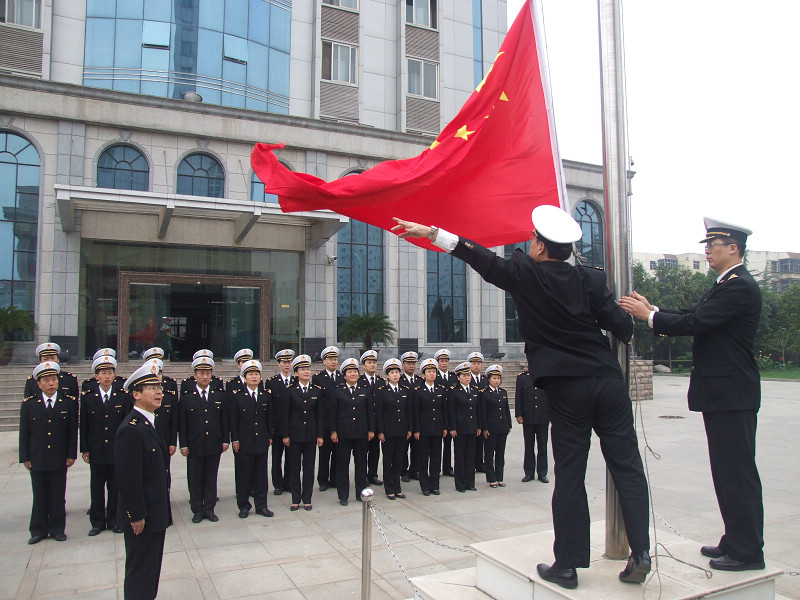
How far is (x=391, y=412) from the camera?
8039mm

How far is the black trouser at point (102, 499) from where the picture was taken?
6.34 metres

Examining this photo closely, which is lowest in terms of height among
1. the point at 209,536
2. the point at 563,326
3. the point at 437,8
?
the point at 209,536

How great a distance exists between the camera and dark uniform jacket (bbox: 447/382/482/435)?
831cm

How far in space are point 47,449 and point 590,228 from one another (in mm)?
23355

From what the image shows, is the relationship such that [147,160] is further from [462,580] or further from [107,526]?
[462,580]

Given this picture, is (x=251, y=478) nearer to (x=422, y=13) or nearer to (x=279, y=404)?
(x=279, y=404)

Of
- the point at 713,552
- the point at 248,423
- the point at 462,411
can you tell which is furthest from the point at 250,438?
the point at 713,552

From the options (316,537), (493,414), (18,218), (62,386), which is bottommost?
(316,537)

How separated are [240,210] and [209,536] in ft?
40.2

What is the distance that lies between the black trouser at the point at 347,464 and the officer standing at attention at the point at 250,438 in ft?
3.02

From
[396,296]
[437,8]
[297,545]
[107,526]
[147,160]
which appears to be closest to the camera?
[297,545]

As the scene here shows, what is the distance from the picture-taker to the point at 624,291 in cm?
384

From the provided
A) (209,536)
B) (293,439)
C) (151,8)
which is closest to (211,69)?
(151,8)

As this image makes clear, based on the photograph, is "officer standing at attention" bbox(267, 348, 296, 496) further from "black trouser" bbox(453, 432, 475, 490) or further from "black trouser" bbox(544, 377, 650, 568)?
"black trouser" bbox(544, 377, 650, 568)
